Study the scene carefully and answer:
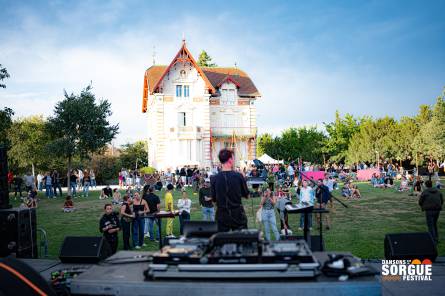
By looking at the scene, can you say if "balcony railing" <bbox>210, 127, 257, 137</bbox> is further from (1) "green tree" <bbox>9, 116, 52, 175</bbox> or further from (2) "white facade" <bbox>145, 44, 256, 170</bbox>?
(1) "green tree" <bbox>9, 116, 52, 175</bbox>

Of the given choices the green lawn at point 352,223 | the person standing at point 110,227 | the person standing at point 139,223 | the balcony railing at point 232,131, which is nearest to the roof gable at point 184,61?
the balcony railing at point 232,131

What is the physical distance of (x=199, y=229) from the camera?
479 cm

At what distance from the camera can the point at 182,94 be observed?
4319cm

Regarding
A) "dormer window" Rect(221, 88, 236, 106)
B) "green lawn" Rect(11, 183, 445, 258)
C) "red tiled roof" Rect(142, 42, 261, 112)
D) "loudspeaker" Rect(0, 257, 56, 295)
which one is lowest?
"green lawn" Rect(11, 183, 445, 258)

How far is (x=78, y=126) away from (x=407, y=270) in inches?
1066

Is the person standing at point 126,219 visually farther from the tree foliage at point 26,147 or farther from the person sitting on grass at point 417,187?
the tree foliage at point 26,147

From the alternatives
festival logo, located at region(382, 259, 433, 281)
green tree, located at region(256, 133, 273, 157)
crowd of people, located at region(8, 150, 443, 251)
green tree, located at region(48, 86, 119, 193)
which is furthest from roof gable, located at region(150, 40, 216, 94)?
festival logo, located at region(382, 259, 433, 281)

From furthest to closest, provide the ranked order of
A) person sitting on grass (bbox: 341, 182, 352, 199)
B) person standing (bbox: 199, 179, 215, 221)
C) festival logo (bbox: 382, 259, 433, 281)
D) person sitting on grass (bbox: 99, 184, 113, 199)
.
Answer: person sitting on grass (bbox: 341, 182, 352, 199)
person sitting on grass (bbox: 99, 184, 113, 199)
person standing (bbox: 199, 179, 215, 221)
festival logo (bbox: 382, 259, 433, 281)

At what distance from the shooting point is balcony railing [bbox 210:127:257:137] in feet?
149

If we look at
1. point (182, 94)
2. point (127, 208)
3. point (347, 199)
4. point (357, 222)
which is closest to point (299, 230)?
point (357, 222)

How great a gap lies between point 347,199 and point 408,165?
42.3 meters

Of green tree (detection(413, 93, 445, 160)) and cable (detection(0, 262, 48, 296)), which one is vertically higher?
green tree (detection(413, 93, 445, 160))

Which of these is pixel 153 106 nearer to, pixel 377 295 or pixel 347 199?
pixel 347 199

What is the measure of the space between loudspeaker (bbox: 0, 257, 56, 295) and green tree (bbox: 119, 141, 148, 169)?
48.6m
